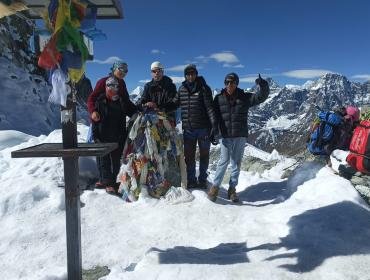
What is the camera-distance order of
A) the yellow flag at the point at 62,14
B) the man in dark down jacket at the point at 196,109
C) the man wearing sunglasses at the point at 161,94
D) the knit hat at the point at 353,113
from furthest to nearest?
the knit hat at the point at 353,113, the man wearing sunglasses at the point at 161,94, the man in dark down jacket at the point at 196,109, the yellow flag at the point at 62,14

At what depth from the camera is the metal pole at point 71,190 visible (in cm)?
517

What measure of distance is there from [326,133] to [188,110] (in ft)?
10.5

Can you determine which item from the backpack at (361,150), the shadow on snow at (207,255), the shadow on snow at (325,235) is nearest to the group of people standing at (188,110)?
the backpack at (361,150)

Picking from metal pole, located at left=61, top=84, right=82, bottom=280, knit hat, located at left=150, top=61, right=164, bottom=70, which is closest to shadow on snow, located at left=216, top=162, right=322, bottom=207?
knit hat, located at left=150, top=61, right=164, bottom=70

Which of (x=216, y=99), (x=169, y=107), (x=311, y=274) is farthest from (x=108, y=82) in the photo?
(x=311, y=274)

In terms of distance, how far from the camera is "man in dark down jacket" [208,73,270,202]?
8711 mm

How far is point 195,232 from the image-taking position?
7.25m

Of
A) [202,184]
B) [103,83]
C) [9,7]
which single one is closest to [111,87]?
[103,83]

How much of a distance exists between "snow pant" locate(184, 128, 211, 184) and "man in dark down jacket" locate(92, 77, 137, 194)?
133cm

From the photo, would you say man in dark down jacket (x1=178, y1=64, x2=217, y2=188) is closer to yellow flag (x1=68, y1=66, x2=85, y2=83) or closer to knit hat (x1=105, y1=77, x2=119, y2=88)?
knit hat (x1=105, y1=77, x2=119, y2=88)

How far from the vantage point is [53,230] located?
732 centimetres

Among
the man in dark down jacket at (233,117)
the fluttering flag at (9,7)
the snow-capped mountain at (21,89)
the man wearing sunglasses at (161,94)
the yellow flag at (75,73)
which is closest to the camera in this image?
the fluttering flag at (9,7)

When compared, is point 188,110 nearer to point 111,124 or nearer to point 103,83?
point 111,124

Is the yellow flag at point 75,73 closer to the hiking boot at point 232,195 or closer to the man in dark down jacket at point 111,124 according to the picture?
the man in dark down jacket at point 111,124
